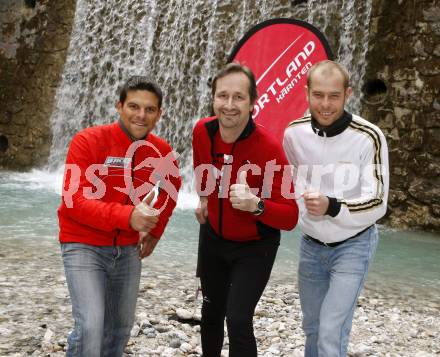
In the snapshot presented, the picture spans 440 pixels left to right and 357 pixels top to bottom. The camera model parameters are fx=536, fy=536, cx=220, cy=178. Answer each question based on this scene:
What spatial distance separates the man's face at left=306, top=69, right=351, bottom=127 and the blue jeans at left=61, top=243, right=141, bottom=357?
47.3 inches

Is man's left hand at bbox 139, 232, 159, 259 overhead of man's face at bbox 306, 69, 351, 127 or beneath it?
beneath

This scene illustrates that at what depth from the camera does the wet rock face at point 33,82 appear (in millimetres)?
14406

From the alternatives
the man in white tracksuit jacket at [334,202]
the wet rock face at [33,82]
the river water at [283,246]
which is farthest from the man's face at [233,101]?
the wet rock face at [33,82]

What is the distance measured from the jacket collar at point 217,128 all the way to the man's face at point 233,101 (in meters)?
0.03

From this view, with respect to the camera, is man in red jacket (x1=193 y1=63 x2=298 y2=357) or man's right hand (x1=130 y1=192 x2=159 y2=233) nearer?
man's right hand (x1=130 y1=192 x2=159 y2=233)

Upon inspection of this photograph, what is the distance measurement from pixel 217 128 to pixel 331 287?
1.02 metres

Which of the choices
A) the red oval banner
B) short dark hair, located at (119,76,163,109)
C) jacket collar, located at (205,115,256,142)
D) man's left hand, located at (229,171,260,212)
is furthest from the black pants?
the red oval banner

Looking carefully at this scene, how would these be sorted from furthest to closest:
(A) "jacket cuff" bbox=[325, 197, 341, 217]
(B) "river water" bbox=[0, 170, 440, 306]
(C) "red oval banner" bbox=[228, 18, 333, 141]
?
1. (B) "river water" bbox=[0, 170, 440, 306]
2. (C) "red oval banner" bbox=[228, 18, 333, 141]
3. (A) "jacket cuff" bbox=[325, 197, 341, 217]

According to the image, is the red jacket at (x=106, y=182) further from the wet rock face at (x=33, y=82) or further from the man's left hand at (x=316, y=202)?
the wet rock face at (x=33, y=82)

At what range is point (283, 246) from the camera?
7629mm

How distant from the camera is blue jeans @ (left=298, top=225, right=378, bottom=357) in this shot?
258cm

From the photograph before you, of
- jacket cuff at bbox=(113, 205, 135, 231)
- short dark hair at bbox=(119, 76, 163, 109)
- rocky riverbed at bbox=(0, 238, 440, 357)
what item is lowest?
rocky riverbed at bbox=(0, 238, 440, 357)

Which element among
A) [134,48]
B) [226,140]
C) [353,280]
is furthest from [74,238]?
[134,48]

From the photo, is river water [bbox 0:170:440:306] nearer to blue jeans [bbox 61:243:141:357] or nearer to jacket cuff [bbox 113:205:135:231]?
blue jeans [bbox 61:243:141:357]
